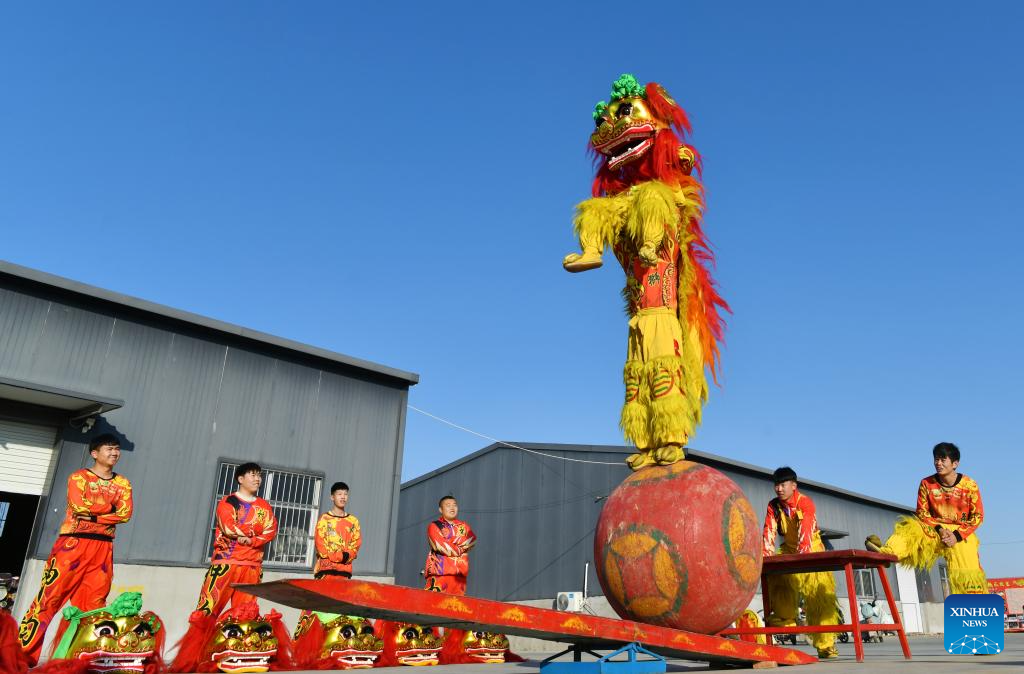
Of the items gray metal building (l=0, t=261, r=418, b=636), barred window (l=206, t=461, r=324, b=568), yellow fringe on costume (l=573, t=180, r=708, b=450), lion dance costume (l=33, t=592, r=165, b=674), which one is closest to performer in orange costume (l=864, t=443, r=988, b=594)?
yellow fringe on costume (l=573, t=180, r=708, b=450)

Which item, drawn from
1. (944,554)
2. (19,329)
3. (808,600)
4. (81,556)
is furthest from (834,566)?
(19,329)

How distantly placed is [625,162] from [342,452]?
787 centimetres

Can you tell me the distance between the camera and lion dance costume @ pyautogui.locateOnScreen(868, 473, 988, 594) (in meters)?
6.09

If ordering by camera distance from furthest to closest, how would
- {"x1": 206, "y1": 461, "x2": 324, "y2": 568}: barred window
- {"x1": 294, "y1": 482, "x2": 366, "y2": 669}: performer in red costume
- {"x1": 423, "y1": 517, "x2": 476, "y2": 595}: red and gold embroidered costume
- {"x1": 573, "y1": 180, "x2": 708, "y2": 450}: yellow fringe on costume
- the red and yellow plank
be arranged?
1. {"x1": 206, "y1": 461, "x2": 324, "y2": 568}: barred window
2. {"x1": 423, "y1": 517, "x2": 476, "y2": 595}: red and gold embroidered costume
3. {"x1": 294, "y1": 482, "x2": 366, "y2": 669}: performer in red costume
4. {"x1": 573, "y1": 180, "x2": 708, "y2": 450}: yellow fringe on costume
5. the red and yellow plank

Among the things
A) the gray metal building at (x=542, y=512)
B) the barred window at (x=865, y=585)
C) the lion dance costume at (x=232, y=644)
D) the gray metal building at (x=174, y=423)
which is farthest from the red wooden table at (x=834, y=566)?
the barred window at (x=865, y=585)

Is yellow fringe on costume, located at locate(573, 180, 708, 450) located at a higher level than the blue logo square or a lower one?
higher

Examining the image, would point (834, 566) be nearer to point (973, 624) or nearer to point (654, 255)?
point (973, 624)

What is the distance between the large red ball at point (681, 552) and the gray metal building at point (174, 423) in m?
7.49

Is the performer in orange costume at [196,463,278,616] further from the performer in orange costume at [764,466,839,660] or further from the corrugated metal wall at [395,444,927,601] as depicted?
the corrugated metal wall at [395,444,927,601]

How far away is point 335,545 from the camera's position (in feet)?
23.9

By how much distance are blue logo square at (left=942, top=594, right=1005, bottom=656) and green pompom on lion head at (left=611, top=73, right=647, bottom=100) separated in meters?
4.72

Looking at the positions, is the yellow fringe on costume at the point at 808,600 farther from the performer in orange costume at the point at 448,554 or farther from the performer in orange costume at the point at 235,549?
the performer in orange costume at the point at 235,549

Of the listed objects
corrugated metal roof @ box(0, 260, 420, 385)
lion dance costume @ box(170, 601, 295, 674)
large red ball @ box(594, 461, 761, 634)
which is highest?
corrugated metal roof @ box(0, 260, 420, 385)

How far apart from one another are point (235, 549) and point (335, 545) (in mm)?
1233
